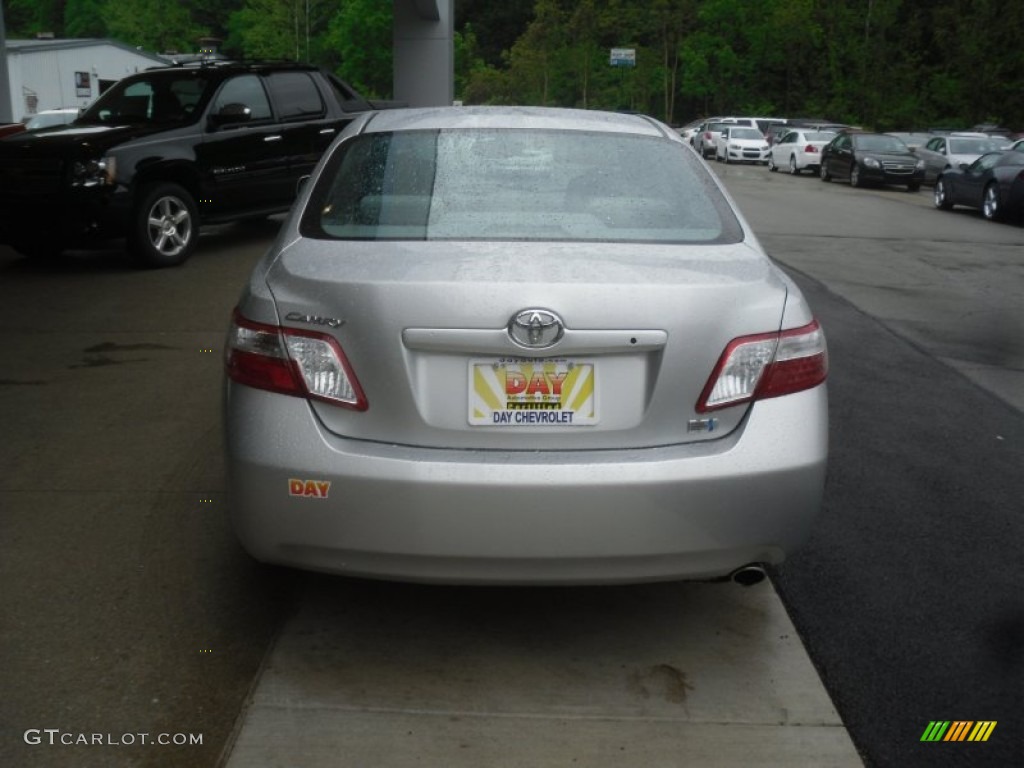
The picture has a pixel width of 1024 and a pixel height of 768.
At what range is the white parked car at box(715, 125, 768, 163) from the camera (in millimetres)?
43219

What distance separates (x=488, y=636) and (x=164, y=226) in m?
8.41

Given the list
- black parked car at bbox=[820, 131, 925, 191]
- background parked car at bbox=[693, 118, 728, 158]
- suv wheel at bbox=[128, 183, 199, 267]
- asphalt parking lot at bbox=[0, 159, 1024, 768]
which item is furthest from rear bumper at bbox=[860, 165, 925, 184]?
asphalt parking lot at bbox=[0, 159, 1024, 768]

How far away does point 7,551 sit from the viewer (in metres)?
4.52

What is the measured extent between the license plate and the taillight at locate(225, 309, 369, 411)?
33 cm

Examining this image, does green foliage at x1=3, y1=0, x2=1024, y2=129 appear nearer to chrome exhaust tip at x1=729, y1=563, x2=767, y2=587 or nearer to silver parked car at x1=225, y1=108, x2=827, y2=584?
silver parked car at x1=225, y1=108, x2=827, y2=584

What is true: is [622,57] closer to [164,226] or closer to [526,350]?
[164,226]

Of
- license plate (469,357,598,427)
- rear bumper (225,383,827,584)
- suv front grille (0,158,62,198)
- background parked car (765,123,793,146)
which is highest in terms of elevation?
license plate (469,357,598,427)

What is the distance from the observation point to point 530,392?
3.25 m

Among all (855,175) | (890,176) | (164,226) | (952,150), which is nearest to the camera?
(164,226)

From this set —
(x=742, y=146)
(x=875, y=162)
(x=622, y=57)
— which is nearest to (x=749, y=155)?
(x=742, y=146)
